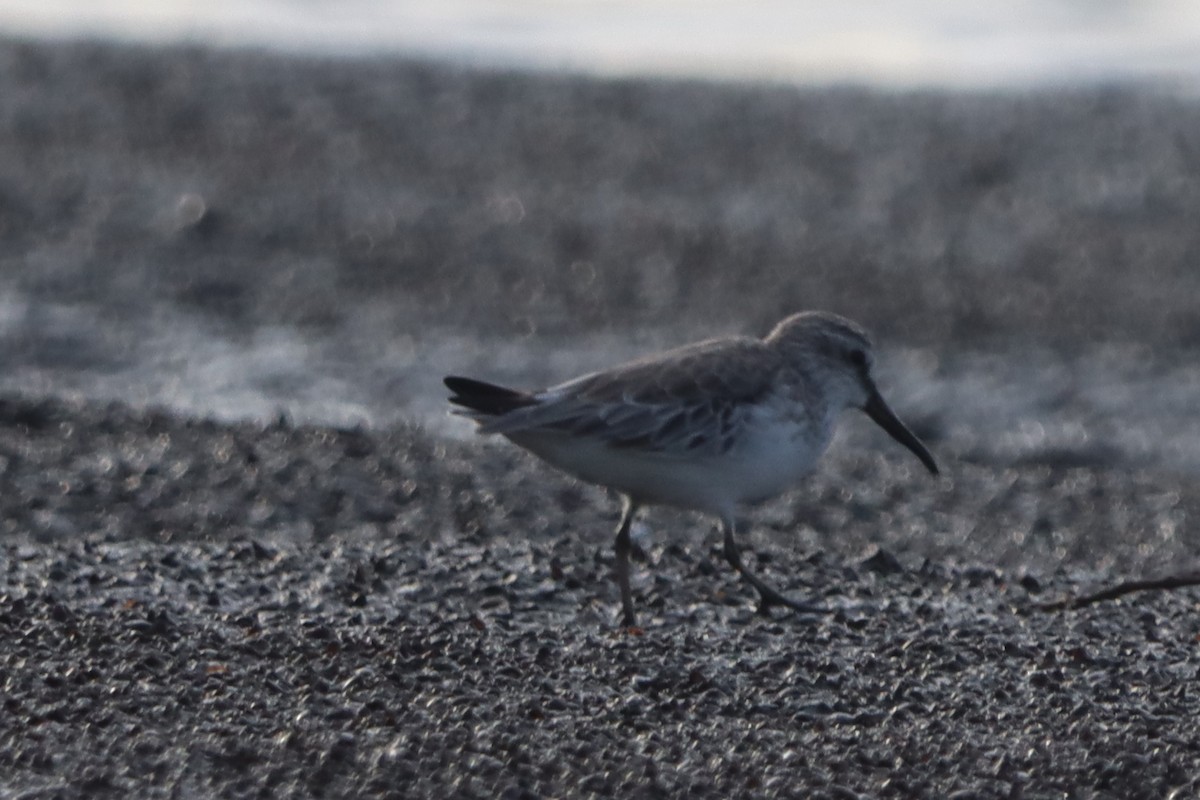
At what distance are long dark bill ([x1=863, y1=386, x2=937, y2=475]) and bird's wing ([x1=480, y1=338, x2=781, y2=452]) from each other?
964mm

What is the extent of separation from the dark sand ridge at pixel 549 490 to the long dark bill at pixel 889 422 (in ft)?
1.71

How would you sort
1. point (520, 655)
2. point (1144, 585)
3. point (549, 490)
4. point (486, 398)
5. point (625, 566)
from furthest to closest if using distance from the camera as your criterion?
point (549, 490) → point (625, 566) → point (486, 398) → point (1144, 585) → point (520, 655)

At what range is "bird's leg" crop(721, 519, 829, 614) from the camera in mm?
7043

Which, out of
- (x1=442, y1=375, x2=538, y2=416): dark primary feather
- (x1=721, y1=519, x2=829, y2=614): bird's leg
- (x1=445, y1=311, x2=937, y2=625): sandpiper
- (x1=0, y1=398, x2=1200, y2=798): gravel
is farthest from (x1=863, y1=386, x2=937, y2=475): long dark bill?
(x1=442, y1=375, x2=538, y2=416): dark primary feather

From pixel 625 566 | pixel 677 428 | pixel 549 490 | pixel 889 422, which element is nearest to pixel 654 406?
pixel 677 428

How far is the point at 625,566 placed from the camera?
23.0ft

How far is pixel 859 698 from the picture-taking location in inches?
241

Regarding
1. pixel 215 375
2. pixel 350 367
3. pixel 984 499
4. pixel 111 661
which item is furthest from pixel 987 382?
pixel 111 661

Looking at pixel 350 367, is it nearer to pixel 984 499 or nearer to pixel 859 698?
pixel 984 499

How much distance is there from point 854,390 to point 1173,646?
61.5 inches

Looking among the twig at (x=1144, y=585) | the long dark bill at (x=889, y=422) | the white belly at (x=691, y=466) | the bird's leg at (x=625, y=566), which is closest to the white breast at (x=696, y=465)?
the white belly at (x=691, y=466)

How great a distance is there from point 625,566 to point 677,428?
1.65ft

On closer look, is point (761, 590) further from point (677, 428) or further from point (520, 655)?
point (520, 655)

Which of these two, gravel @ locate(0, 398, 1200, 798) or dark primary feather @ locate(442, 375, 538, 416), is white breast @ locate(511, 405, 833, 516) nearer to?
dark primary feather @ locate(442, 375, 538, 416)
